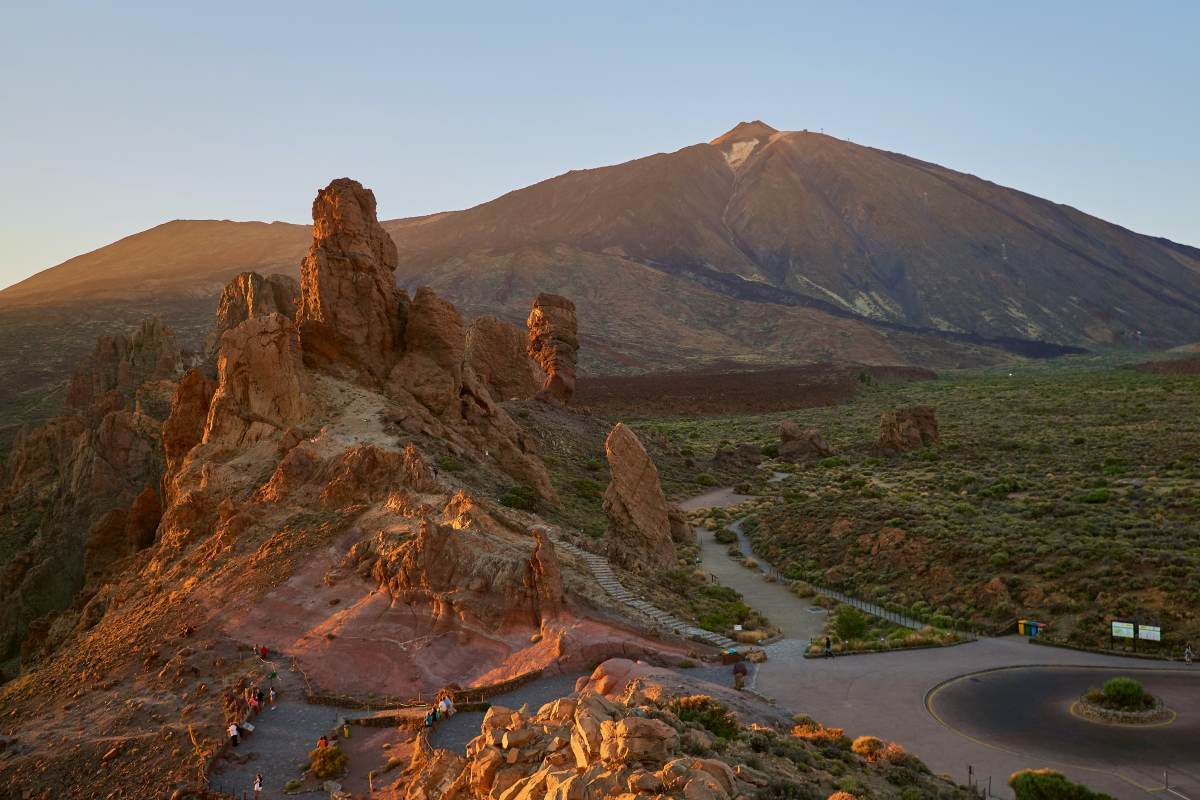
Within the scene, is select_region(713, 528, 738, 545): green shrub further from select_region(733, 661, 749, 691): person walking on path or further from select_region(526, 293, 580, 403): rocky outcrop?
select_region(526, 293, 580, 403): rocky outcrop

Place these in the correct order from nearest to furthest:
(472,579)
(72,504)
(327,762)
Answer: (327,762) < (472,579) < (72,504)

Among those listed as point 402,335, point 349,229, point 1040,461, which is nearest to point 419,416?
point 402,335

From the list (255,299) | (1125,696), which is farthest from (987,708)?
(255,299)

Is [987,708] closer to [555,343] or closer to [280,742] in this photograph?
[280,742]

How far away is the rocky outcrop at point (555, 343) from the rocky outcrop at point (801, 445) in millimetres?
17901

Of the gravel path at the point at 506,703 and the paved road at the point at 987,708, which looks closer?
the paved road at the point at 987,708

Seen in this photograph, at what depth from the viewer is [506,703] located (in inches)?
844

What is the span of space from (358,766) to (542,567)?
7.35 meters

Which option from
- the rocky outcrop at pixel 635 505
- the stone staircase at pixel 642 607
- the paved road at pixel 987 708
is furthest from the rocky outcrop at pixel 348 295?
the paved road at pixel 987 708

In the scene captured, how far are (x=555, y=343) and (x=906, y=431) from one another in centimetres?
2793

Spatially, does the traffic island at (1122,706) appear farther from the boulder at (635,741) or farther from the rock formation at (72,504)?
the rock formation at (72,504)

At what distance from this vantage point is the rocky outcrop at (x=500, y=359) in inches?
2692

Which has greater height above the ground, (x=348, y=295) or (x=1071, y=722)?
(x=348, y=295)

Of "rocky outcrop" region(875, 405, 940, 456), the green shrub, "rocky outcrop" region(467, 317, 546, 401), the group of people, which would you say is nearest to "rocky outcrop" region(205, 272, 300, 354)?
Answer: "rocky outcrop" region(467, 317, 546, 401)
